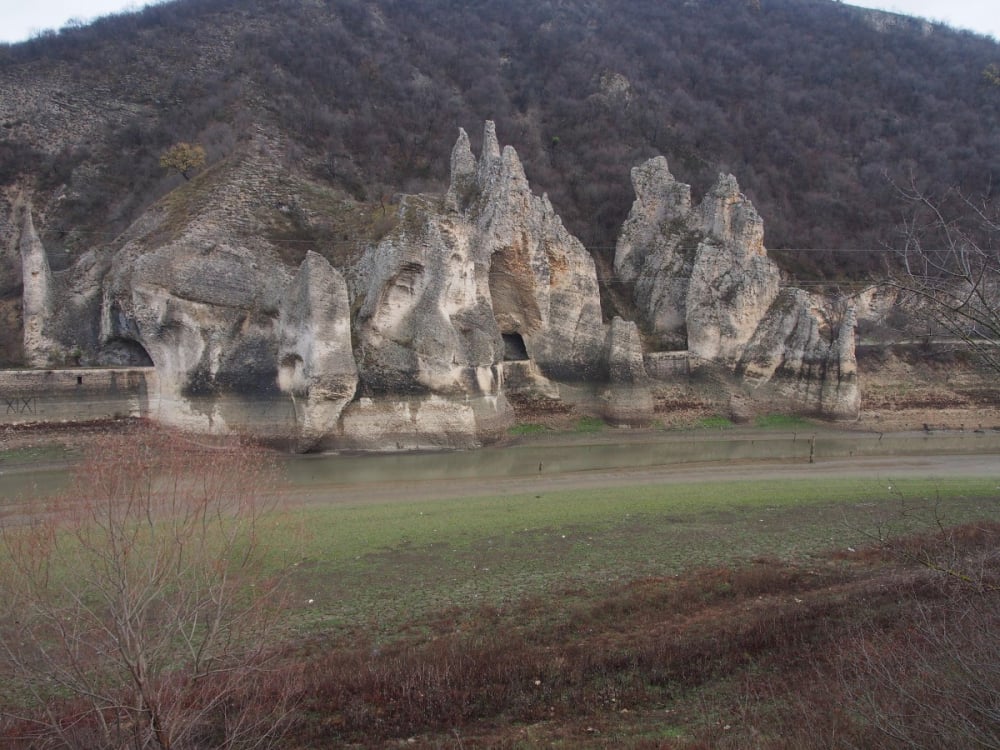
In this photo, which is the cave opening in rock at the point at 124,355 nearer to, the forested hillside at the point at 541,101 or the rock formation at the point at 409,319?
the rock formation at the point at 409,319

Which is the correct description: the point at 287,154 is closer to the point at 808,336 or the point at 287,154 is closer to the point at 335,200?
the point at 335,200

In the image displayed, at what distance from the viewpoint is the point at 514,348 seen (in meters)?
28.7

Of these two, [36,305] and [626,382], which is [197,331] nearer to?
[36,305]

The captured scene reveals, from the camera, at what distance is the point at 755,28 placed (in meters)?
63.7

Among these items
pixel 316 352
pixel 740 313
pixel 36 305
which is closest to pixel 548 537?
pixel 316 352

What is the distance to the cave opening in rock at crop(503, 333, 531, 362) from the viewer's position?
92.4ft

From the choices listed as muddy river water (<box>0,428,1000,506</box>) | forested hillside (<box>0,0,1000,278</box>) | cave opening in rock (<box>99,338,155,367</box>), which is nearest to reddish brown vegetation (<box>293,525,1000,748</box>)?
muddy river water (<box>0,428,1000,506</box>)

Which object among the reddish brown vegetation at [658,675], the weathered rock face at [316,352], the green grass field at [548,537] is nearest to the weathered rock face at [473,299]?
the weathered rock face at [316,352]

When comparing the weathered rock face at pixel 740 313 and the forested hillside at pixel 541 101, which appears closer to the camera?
the weathered rock face at pixel 740 313

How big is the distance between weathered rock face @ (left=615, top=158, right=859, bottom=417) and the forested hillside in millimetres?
6626

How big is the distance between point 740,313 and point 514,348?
10.7 m

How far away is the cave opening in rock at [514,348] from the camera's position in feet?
92.4

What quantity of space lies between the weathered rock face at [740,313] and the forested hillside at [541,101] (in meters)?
6.63

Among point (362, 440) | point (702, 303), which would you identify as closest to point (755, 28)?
point (702, 303)
